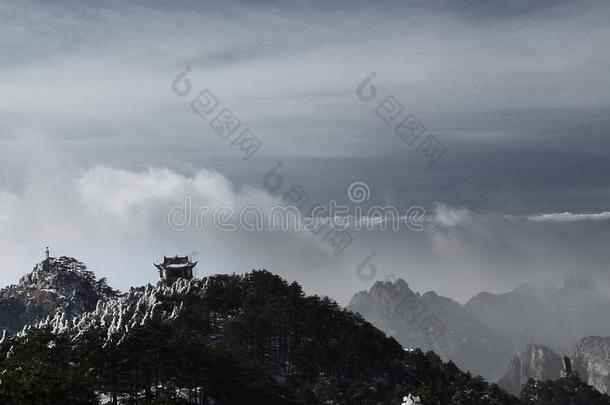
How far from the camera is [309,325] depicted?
7530 inches

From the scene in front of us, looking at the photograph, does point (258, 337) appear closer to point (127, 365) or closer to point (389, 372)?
point (389, 372)

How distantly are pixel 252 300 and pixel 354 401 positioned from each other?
38.6 m

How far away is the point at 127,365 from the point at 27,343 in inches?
633

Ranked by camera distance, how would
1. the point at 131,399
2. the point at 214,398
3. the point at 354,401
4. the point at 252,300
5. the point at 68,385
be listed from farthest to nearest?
1. the point at 252,300
2. the point at 354,401
3. the point at 214,398
4. the point at 131,399
5. the point at 68,385

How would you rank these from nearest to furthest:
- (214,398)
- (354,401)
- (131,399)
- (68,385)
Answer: (68,385) < (131,399) < (214,398) < (354,401)

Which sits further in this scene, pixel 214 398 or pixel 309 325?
pixel 309 325

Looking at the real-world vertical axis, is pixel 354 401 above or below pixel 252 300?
below

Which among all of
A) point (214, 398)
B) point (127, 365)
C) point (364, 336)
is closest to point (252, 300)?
point (364, 336)

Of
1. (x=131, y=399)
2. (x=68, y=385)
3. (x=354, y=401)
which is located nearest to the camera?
(x=68, y=385)

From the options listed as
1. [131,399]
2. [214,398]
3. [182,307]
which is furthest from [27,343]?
[182,307]

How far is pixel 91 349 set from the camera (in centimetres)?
12169

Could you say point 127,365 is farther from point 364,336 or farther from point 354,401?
point 364,336

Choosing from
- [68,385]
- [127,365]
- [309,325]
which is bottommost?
[68,385]

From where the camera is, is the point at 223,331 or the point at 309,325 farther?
the point at 309,325
